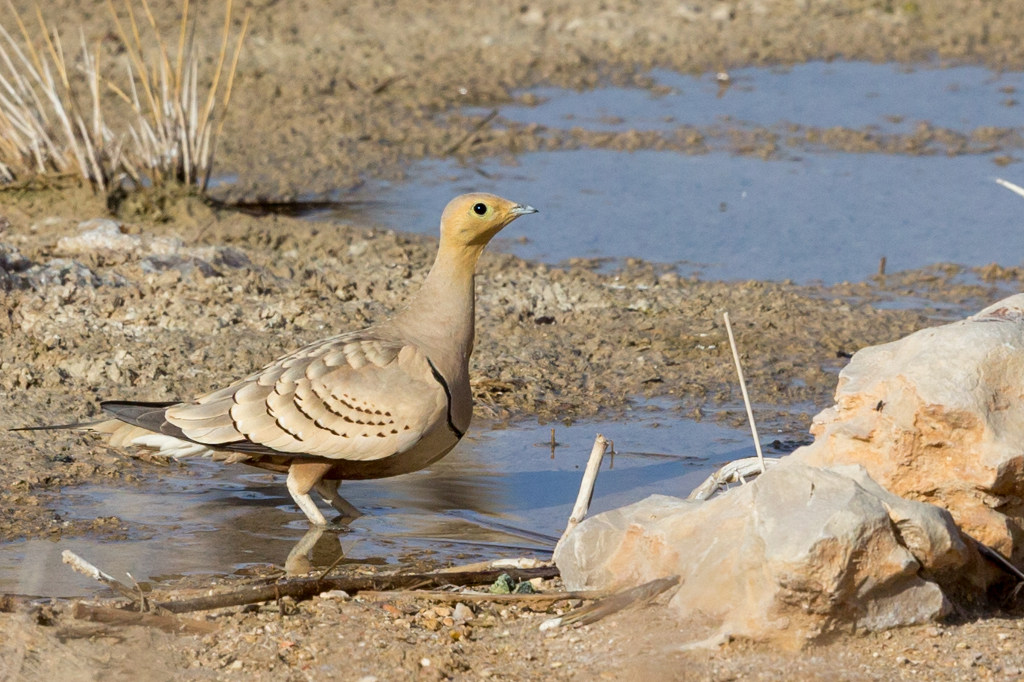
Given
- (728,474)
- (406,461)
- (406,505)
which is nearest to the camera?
(728,474)

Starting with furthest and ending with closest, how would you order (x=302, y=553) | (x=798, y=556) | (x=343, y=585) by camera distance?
(x=302, y=553) < (x=343, y=585) < (x=798, y=556)

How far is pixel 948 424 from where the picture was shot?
4203 millimetres

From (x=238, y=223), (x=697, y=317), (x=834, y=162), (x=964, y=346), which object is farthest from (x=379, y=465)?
(x=834, y=162)

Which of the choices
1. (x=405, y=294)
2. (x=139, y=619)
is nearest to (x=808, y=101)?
(x=405, y=294)

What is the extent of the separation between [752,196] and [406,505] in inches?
211

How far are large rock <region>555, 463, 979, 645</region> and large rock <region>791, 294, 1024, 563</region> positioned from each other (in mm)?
198

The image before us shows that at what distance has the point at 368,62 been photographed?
43.5 ft

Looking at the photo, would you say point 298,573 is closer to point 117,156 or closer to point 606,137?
point 117,156

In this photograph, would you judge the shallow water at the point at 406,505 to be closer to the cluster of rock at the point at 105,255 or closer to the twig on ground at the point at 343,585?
the twig on ground at the point at 343,585

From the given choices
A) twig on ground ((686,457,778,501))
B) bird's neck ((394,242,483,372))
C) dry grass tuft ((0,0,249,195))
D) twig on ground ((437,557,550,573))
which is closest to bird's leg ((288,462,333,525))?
bird's neck ((394,242,483,372))

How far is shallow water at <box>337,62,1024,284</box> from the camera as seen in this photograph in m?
9.39

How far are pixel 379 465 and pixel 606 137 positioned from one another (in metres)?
6.85

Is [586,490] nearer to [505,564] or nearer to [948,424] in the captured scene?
[505,564]

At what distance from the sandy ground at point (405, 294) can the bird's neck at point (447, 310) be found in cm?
120
